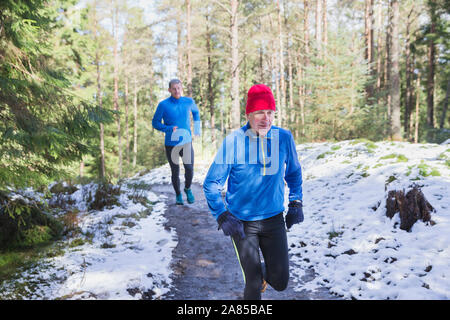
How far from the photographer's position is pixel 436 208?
4441 millimetres

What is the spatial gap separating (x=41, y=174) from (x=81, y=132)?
77 cm

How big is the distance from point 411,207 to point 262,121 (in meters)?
3.32

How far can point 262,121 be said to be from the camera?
2721mm

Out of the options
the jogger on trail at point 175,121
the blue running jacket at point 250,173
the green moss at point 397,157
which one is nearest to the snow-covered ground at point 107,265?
the jogger on trail at point 175,121

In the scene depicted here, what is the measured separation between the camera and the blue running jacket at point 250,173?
2633mm

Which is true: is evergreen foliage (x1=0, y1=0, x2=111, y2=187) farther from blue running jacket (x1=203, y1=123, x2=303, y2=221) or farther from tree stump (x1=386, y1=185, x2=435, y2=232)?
tree stump (x1=386, y1=185, x2=435, y2=232)

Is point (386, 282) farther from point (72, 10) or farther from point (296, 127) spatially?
point (72, 10)

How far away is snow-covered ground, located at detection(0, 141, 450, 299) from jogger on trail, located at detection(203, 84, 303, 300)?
1.49 metres

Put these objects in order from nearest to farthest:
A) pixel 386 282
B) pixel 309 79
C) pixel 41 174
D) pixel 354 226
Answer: pixel 386 282
pixel 41 174
pixel 354 226
pixel 309 79

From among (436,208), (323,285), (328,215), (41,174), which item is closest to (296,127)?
(328,215)

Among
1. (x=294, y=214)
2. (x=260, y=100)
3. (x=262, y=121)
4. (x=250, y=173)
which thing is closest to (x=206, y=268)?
(x=294, y=214)

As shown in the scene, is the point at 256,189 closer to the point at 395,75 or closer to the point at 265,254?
the point at 265,254

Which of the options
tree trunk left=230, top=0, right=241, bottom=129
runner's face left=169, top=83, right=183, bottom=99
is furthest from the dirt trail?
tree trunk left=230, top=0, right=241, bottom=129

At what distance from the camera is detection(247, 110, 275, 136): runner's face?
2719 millimetres
